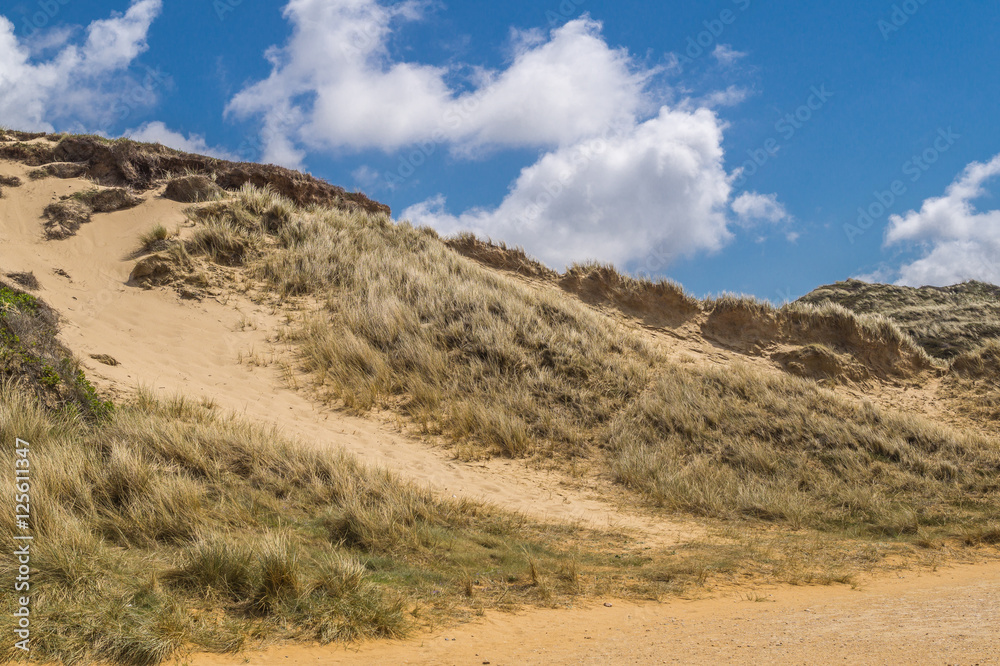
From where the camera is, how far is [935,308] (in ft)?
67.7

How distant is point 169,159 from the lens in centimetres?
1802

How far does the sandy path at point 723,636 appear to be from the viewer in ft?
12.2

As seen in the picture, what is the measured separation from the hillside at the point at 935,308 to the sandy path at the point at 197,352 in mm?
14538

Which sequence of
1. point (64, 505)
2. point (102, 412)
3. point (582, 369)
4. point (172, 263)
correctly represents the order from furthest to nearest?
point (172, 263)
point (582, 369)
point (102, 412)
point (64, 505)

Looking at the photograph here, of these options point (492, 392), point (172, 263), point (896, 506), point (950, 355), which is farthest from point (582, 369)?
point (950, 355)

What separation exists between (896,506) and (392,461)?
7.63 meters

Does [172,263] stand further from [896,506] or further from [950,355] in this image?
[950,355]

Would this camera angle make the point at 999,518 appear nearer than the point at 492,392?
Yes

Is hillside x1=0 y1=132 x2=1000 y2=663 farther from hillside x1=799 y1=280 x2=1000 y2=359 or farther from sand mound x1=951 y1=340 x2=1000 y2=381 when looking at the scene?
hillside x1=799 y1=280 x2=1000 y2=359

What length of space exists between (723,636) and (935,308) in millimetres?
21510

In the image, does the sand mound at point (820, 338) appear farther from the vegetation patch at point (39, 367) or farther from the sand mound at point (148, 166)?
the vegetation patch at point (39, 367)

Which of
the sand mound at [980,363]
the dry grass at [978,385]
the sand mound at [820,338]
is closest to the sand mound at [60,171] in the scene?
the sand mound at [820,338]

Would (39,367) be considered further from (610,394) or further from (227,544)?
(610,394)

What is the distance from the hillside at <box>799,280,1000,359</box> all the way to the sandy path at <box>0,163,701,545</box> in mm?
14538
